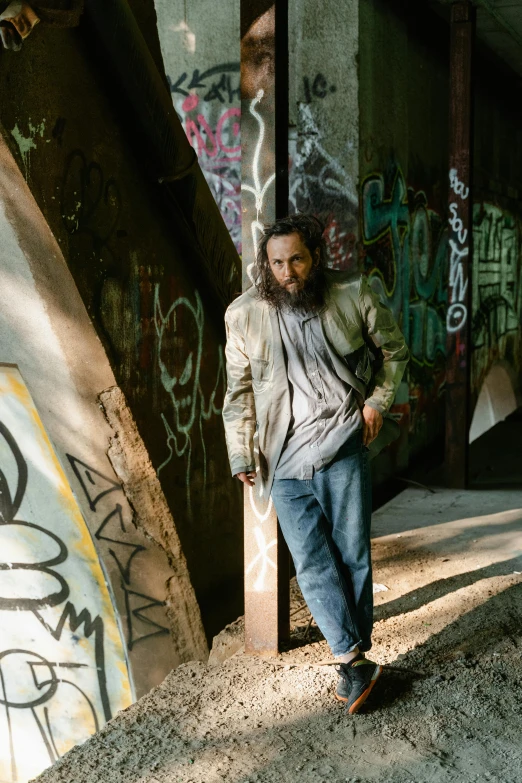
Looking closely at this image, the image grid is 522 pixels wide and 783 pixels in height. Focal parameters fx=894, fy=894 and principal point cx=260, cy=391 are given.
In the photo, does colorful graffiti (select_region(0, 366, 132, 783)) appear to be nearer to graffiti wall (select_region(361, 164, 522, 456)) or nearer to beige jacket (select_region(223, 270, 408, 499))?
beige jacket (select_region(223, 270, 408, 499))

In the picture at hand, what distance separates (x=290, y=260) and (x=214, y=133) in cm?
465

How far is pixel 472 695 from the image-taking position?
368 centimetres

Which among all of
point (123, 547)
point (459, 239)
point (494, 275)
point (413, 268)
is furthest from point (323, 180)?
point (494, 275)

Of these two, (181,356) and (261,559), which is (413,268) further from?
(261,559)

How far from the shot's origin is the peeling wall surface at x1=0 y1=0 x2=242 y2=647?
4.11m

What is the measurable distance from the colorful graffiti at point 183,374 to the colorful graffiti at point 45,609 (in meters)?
0.68

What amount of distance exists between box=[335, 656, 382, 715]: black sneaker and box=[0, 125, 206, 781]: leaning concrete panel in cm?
153

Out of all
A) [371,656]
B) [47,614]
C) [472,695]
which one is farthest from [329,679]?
[47,614]

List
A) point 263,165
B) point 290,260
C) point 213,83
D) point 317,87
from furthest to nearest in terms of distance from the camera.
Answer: point 213,83 → point 317,87 → point 263,165 → point 290,260

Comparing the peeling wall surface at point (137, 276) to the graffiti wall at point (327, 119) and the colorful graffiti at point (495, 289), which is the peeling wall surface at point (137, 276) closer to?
the graffiti wall at point (327, 119)

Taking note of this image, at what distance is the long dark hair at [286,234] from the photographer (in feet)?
11.6

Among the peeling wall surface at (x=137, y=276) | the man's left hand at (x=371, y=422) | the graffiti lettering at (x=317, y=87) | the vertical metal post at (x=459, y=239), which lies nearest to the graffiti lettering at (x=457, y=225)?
the vertical metal post at (x=459, y=239)

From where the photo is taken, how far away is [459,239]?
26.4 feet

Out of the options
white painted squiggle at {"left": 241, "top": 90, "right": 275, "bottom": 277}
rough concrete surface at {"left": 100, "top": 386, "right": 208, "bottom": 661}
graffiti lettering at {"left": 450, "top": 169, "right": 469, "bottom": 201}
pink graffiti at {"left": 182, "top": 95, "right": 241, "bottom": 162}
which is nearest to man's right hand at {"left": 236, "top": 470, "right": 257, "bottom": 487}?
white painted squiggle at {"left": 241, "top": 90, "right": 275, "bottom": 277}
